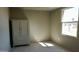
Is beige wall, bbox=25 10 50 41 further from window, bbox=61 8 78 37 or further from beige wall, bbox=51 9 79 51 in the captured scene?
window, bbox=61 8 78 37

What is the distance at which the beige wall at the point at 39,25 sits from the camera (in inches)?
61.6

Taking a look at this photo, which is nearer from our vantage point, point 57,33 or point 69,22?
point 57,33

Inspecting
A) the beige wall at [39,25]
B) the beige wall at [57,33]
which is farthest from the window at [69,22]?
the beige wall at [39,25]

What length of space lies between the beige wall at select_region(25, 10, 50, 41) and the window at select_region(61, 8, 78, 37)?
0.30 metres

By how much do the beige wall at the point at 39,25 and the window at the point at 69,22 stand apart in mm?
300

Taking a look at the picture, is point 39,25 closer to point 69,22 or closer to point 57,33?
point 57,33

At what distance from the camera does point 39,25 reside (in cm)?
170

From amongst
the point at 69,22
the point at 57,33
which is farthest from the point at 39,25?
the point at 69,22

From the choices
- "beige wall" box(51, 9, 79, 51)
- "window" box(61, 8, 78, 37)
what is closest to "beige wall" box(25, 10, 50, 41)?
"beige wall" box(51, 9, 79, 51)

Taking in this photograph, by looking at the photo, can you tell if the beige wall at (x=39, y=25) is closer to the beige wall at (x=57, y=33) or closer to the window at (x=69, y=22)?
the beige wall at (x=57, y=33)

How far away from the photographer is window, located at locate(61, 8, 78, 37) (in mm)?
1632

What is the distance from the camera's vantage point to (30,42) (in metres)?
1.65

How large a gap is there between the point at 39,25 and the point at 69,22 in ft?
2.01

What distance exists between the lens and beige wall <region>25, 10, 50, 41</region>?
1.56 metres
